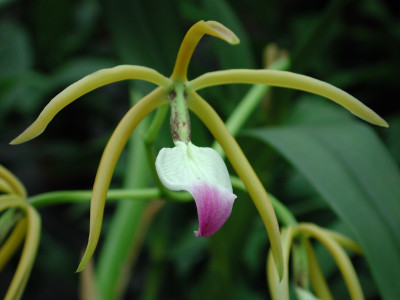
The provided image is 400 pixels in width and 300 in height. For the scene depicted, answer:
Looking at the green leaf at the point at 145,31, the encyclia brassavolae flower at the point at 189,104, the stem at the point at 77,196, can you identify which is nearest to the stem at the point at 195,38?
the encyclia brassavolae flower at the point at 189,104

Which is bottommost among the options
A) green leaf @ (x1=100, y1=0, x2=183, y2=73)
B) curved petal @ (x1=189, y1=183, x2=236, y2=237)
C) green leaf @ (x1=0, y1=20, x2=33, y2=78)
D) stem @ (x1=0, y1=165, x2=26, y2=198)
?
curved petal @ (x1=189, y1=183, x2=236, y2=237)

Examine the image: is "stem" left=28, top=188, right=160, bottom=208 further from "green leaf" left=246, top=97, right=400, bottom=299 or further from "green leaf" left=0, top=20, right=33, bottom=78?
"green leaf" left=0, top=20, right=33, bottom=78

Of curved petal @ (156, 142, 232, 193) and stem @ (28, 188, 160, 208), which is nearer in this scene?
curved petal @ (156, 142, 232, 193)

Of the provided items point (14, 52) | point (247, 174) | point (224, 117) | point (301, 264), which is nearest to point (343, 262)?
point (301, 264)

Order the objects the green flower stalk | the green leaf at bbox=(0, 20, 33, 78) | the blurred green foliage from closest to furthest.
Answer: the green flower stalk
the blurred green foliage
the green leaf at bbox=(0, 20, 33, 78)

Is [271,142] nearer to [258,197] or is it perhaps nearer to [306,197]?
[258,197]

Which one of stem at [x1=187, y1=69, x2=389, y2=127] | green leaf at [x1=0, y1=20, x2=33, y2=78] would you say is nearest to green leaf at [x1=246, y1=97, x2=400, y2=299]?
stem at [x1=187, y1=69, x2=389, y2=127]

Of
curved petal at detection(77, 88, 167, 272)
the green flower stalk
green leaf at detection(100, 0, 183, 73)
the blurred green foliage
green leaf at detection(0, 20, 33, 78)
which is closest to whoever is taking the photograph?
curved petal at detection(77, 88, 167, 272)
